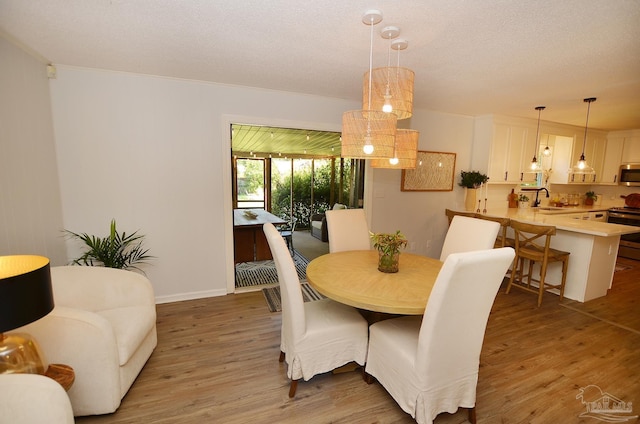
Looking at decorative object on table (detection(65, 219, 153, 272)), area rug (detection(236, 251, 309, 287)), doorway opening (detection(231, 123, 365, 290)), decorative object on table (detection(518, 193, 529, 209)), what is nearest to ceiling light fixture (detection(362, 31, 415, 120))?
area rug (detection(236, 251, 309, 287))

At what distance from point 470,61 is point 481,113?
2.25 m

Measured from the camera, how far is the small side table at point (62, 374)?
1405mm

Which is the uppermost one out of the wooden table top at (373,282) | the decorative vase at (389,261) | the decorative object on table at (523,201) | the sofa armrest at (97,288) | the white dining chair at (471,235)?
the decorative object on table at (523,201)

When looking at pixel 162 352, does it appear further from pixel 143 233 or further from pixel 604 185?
pixel 604 185

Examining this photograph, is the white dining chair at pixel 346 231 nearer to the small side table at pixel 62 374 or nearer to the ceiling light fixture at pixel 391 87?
the ceiling light fixture at pixel 391 87

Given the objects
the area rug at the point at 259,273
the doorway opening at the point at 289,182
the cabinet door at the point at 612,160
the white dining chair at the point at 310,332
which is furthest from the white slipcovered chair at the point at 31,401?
the cabinet door at the point at 612,160

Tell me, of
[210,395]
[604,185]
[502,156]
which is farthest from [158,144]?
[604,185]

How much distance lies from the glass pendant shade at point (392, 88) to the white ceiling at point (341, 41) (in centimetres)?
30

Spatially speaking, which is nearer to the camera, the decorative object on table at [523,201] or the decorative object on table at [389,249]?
the decorative object on table at [389,249]

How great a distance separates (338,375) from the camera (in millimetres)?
2111

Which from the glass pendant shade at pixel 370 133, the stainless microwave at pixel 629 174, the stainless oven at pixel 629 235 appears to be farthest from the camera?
the stainless microwave at pixel 629 174

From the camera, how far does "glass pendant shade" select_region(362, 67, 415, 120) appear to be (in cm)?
182

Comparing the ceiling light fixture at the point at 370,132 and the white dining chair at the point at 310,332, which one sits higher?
the ceiling light fixture at the point at 370,132

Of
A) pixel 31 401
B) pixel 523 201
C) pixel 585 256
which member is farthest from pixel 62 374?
pixel 523 201
